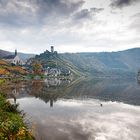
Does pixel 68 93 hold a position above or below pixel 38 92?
below

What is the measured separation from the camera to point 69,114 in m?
42.3

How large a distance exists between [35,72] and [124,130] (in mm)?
134976

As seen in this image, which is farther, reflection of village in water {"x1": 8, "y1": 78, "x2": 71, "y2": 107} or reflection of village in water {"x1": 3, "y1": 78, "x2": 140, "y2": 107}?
reflection of village in water {"x1": 3, "y1": 78, "x2": 140, "y2": 107}

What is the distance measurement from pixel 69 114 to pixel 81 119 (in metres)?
4.44

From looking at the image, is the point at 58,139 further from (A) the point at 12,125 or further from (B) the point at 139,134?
(B) the point at 139,134

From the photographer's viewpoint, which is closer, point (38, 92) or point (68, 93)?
point (38, 92)

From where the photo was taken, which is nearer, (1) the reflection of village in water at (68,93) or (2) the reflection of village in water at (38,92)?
(2) the reflection of village in water at (38,92)


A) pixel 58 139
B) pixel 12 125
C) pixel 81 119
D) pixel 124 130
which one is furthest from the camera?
pixel 81 119

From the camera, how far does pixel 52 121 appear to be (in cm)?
3622

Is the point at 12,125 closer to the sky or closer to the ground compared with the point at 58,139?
closer to the sky

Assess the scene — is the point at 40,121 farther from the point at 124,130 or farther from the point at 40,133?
the point at 124,130

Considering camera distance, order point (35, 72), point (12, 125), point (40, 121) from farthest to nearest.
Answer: point (35, 72), point (40, 121), point (12, 125)

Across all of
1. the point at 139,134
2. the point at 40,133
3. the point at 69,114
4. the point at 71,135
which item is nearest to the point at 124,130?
the point at 139,134

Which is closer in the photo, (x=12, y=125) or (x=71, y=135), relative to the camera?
(x=12, y=125)
